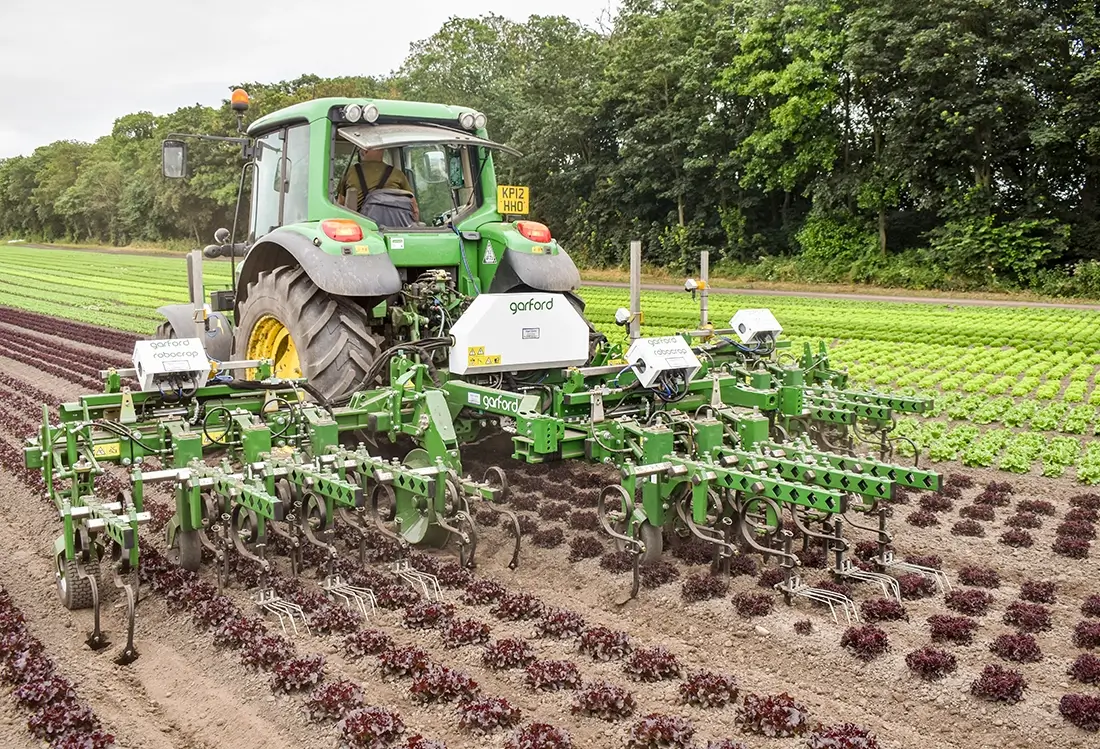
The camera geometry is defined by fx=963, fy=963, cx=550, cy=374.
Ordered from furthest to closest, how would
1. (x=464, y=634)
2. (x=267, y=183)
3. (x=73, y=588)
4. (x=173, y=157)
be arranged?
(x=267, y=183) < (x=173, y=157) < (x=73, y=588) < (x=464, y=634)

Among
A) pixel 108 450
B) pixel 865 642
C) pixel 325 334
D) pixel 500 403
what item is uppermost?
pixel 325 334

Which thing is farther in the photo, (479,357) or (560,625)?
(479,357)

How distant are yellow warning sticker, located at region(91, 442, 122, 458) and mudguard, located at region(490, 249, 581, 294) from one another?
3173 mm

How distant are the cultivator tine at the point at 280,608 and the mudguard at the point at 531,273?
337 centimetres

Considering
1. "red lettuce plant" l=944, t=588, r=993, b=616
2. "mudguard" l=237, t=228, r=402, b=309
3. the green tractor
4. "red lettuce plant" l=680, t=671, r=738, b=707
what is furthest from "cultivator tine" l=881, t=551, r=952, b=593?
"mudguard" l=237, t=228, r=402, b=309

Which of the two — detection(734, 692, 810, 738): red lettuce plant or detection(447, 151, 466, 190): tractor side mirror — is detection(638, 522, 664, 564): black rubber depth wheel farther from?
detection(447, 151, 466, 190): tractor side mirror

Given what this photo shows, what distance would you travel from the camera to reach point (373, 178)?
796cm

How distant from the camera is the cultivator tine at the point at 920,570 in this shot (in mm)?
5617

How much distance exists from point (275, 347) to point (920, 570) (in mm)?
5066

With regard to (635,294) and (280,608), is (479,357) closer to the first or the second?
(635,294)

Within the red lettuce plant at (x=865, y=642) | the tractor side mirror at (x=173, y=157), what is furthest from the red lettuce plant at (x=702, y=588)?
the tractor side mirror at (x=173, y=157)

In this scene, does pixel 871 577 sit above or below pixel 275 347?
below

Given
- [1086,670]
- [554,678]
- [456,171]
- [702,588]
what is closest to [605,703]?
[554,678]

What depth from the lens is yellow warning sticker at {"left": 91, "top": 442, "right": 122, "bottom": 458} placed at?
6176 millimetres
